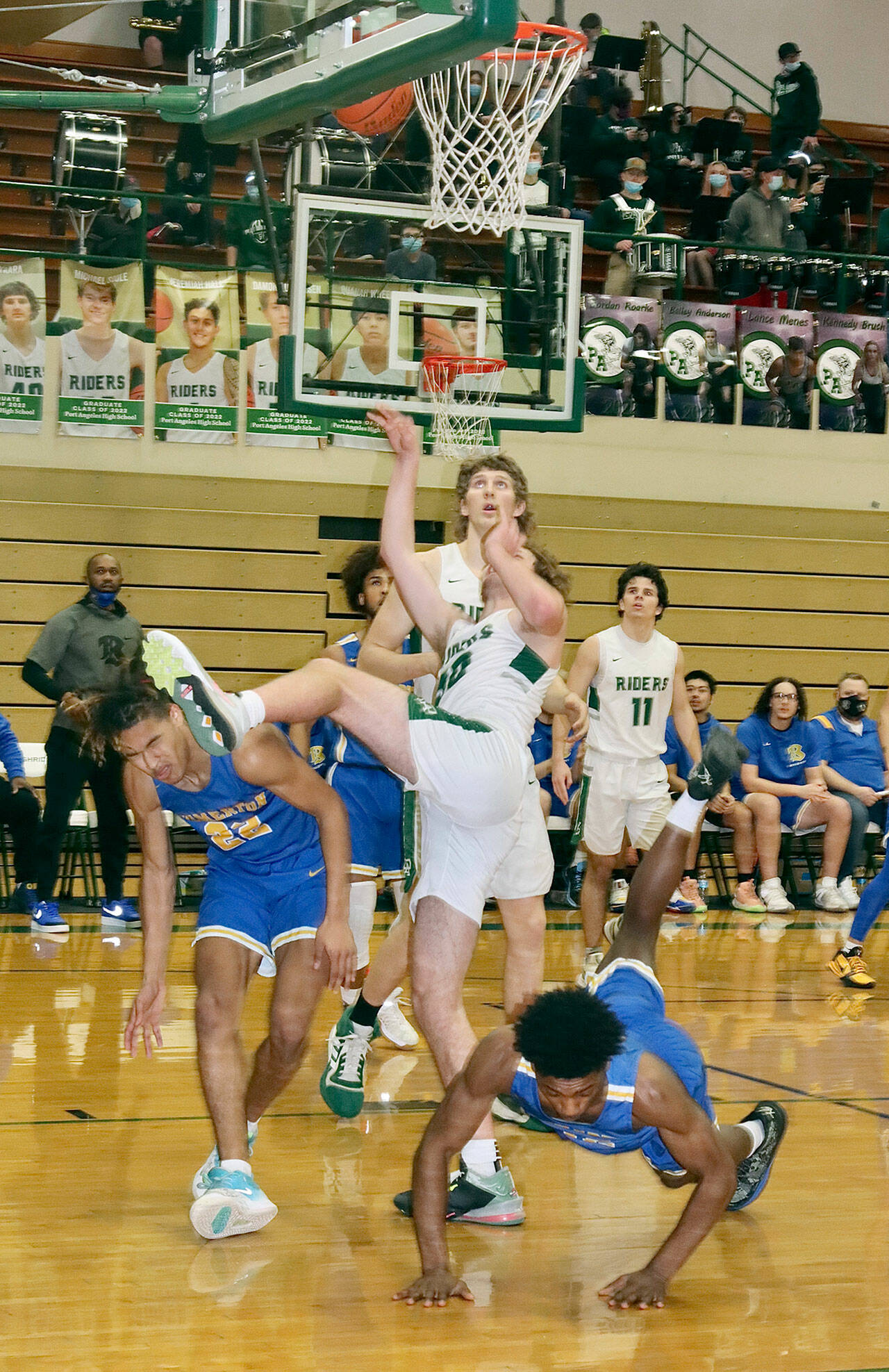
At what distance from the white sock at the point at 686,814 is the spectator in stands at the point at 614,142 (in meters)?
11.4

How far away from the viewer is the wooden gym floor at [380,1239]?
2965 millimetres

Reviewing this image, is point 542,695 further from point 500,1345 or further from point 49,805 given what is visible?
point 49,805

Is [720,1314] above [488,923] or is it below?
above

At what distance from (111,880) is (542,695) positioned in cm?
534

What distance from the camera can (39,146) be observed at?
1398 cm

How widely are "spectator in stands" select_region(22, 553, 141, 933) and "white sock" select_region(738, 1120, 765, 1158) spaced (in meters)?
5.27

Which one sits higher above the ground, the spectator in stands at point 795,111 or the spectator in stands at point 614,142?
the spectator in stands at point 795,111

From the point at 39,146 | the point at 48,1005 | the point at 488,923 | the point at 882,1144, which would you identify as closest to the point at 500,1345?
the point at 882,1144

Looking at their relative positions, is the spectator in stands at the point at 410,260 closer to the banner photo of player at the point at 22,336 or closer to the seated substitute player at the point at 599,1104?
the banner photo of player at the point at 22,336

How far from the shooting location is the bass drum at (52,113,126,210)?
1210 centimetres

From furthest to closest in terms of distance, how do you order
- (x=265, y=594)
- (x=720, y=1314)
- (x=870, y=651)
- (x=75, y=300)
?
(x=870, y=651) → (x=265, y=594) → (x=75, y=300) → (x=720, y=1314)

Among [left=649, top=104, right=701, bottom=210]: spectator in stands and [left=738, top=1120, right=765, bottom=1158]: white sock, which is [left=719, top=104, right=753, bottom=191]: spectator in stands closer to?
[left=649, top=104, right=701, bottom=210]: spectator in stands

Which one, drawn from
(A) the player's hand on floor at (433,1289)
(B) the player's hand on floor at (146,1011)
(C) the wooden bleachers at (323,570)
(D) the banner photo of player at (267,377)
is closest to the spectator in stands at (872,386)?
(C) the wooden bleachers at (323,570)

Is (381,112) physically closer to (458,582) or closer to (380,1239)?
(458,582)
